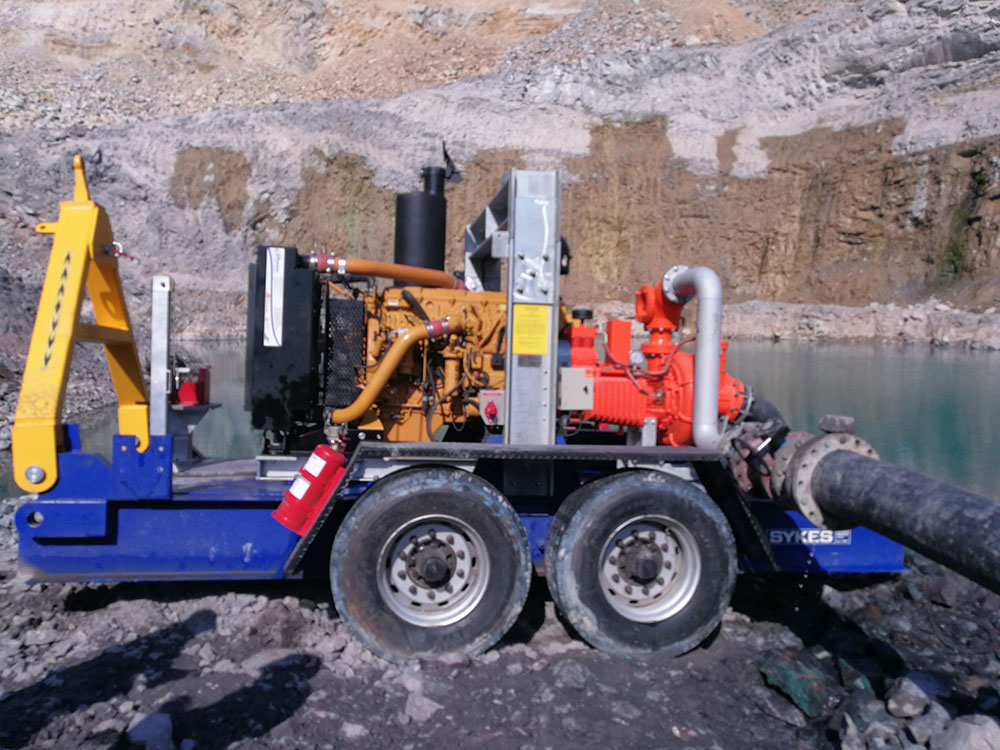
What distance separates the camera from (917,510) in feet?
10.4

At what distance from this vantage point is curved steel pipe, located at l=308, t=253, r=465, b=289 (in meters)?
4.54

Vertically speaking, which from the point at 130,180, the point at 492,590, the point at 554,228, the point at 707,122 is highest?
the point at 707,122

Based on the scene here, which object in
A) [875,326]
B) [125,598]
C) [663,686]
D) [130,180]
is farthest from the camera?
[130,180]

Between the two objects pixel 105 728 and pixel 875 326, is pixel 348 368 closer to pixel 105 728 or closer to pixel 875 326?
pixel 105 728

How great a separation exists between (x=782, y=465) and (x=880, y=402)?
10653mm

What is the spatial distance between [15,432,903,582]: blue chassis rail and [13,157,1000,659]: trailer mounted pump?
1cm

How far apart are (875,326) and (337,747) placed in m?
27.8

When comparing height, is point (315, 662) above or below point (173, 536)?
below

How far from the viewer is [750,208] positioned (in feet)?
117

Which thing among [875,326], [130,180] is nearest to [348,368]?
[875,326]

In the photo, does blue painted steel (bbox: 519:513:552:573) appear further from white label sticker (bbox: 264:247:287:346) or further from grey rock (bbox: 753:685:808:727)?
white label sticker (bbox: 264:247:287:346)

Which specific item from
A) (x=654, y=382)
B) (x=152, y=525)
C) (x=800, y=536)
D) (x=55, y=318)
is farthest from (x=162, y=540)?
(x=800, y=536)

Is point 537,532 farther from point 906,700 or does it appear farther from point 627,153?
point 627,153

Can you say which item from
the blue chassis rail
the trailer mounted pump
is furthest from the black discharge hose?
the blue chassis rail
